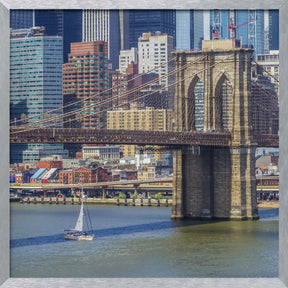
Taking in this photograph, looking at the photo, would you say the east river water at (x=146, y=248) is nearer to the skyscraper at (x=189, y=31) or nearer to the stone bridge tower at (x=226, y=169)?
the stone bridge tower at (x=226, y=169)

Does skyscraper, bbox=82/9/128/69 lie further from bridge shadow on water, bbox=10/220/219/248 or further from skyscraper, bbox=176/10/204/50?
bridge shadow on water, bbox=10/220/219/248

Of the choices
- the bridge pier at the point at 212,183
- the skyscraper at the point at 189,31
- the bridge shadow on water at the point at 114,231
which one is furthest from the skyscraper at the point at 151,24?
the bridge shadow on water at the point at 114,231

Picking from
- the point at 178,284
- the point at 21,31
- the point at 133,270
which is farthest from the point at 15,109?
the point at 178,284

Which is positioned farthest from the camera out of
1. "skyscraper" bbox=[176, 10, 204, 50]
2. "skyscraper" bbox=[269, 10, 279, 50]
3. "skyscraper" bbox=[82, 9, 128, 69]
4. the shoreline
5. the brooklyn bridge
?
"skyscraper" bbox=[82, 9, 128, 69]

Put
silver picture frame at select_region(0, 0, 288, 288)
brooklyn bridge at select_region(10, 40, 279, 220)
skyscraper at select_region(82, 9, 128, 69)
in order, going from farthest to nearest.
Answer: skyscraper at select_region(82, 9, 128, 69) < brooklyn bridge at select_region(10, 40, 279, 220) < silver picture frame at select_region(0, 0, 288, 288)

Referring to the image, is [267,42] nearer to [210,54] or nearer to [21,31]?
[21,31]

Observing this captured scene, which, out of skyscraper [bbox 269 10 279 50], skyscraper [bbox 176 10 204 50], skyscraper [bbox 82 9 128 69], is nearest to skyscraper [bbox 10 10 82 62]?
skyscraper [bbox 82 9 128 69]
